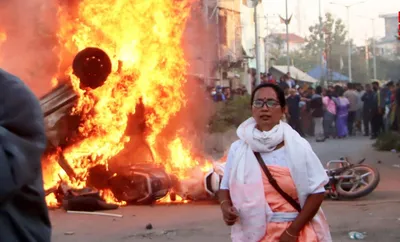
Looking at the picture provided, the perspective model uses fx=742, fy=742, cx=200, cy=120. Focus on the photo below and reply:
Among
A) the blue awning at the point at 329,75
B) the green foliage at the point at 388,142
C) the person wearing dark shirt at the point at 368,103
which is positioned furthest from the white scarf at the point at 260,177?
the blue awning at the point at 329,75

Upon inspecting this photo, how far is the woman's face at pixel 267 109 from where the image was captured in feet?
12.6

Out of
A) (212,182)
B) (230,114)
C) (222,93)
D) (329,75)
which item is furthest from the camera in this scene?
(329,75)

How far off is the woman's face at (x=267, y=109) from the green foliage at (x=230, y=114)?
41.0 feet

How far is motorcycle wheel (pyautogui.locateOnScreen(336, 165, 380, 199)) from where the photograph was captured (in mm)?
9828

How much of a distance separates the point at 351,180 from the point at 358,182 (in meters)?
0.10

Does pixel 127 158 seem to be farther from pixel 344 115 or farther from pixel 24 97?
pixel 344 115

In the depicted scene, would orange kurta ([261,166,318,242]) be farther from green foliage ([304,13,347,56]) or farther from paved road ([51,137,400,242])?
green foliage ([304,13,347,56])

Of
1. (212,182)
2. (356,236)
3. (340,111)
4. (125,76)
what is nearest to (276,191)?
(356,236)

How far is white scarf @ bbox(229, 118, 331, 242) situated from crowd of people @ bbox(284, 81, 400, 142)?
17.3 m

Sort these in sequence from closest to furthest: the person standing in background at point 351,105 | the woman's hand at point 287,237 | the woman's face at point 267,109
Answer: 1. the woman's hand at point 287,237
2. the woman's face at point 267,109
3. the person standing in background at point 351,105

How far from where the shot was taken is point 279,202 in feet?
12.0

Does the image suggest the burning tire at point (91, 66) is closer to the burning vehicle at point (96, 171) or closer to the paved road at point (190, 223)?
the burning vehicle at point (96, 171)

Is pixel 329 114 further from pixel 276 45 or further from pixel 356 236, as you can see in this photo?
pixel 276 45

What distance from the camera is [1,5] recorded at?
11805mm
